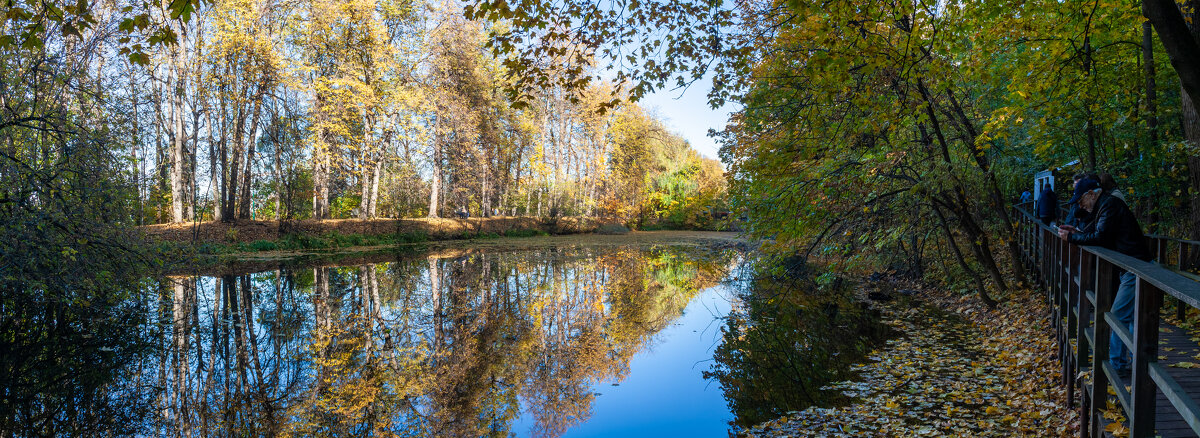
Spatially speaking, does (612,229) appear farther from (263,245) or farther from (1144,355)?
(1144,355)

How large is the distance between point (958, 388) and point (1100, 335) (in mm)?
3265

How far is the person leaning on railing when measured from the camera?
13.0 ft

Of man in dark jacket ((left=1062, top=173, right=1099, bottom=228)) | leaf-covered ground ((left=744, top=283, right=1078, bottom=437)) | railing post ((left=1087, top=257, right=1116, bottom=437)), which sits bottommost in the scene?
leaf-covered ground ((left=744, top=283, right=1078, bottom=437))

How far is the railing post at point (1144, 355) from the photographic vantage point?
2465 millimetres

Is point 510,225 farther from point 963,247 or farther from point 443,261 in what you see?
point 963,247

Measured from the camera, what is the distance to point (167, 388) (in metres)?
6.57

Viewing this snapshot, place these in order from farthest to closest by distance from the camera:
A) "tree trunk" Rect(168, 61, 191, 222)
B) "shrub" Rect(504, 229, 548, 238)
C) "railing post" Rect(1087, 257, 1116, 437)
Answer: "shrub" Rect(504, 229, 548, 238), "tree trunk" Rect(168, 61, 191, 222), "railing post" Rect(1087, 257, 1116, 437)

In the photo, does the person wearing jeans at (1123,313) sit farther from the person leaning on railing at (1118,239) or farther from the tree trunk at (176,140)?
the tree trunk at (176,140)

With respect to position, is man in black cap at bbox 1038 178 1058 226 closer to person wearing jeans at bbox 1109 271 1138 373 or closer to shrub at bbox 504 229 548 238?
person wearing jeans at bbox 1109 271 1138 373

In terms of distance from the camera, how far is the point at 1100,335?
11.1 feet

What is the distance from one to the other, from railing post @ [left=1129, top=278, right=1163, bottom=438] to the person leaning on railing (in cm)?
153

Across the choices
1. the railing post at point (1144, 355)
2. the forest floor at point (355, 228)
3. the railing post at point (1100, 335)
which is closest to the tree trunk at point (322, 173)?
the forest floor at point (355, 228)

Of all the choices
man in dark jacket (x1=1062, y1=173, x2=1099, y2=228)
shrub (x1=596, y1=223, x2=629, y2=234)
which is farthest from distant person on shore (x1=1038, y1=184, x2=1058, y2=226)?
shrub (x1=596, y1=223, x2=629, y2=234)

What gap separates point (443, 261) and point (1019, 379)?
55.7 feet
